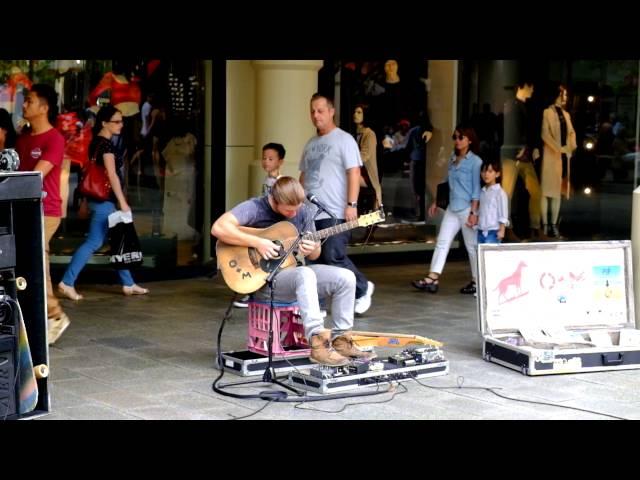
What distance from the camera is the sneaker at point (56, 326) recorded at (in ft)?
24.4

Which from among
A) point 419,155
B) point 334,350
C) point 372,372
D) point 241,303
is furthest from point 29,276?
point 419,155

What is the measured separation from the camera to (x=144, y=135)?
33.6 ft

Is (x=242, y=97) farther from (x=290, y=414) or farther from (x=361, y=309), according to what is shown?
(x=290, y=414)

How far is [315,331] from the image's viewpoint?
638cm

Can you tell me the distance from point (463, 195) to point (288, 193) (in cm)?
330

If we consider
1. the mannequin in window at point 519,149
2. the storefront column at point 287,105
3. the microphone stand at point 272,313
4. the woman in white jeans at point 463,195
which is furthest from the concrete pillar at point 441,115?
the microphone stand at point 272,313

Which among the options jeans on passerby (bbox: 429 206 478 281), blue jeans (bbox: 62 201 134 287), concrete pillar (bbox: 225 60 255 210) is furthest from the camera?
concrete pillar (bbox: 225 60 255 210)

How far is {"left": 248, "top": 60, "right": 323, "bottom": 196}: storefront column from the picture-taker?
1060 centimetres

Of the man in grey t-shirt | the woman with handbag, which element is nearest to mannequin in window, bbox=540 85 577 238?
the man in grey t-shirt

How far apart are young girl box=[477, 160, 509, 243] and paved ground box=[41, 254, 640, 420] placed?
23.4 inches

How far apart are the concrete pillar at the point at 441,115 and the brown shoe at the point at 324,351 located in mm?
5949

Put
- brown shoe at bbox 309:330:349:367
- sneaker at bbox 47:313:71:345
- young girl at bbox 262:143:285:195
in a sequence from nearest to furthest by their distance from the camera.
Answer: brown shoe at bbox 309:330:349:367 < sneaker at bbox 47:313:71:345 < young girl at bbox 262:143:285:195

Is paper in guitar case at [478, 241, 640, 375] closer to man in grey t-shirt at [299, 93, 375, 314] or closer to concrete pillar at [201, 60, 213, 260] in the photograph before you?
man in grey t-shirt at [299, 93, 375, 314]

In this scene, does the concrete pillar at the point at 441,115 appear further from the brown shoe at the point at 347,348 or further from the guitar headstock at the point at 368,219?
the brown shoe at the point at 347,348
